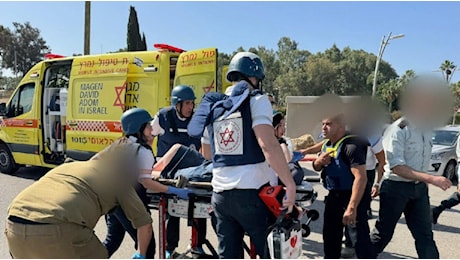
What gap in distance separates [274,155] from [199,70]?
4.51m

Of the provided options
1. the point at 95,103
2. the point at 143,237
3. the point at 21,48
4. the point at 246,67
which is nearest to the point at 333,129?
the point at 246,67

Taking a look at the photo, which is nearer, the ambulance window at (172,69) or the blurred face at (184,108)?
the blurred face at (184,108)

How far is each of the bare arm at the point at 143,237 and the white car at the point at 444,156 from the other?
820 cm

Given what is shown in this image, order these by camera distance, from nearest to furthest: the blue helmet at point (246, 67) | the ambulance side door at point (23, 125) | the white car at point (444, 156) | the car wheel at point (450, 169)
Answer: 1. the blue helmet at point (246, 67)
2. the ambulance side door at point (23, 125)
3. the white car at point (444, 156)
4. the car wheel at point (450, 169)

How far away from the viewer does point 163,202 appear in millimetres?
3473

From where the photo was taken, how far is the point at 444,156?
9344 mm

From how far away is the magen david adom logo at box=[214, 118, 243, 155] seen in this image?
2408 mm

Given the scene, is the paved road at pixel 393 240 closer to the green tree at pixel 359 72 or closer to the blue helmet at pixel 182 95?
the blue helmet at pixel 182 95

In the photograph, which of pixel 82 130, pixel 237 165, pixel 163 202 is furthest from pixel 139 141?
pixel 82 130

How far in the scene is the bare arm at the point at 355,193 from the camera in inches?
123

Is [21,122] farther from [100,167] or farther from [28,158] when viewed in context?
[100,167]

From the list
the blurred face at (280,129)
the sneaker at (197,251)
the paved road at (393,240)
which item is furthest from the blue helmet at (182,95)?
the paved road at (393,240)

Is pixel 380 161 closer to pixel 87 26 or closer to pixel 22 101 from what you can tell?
pixel 22 101

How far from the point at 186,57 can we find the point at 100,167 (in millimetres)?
4626
